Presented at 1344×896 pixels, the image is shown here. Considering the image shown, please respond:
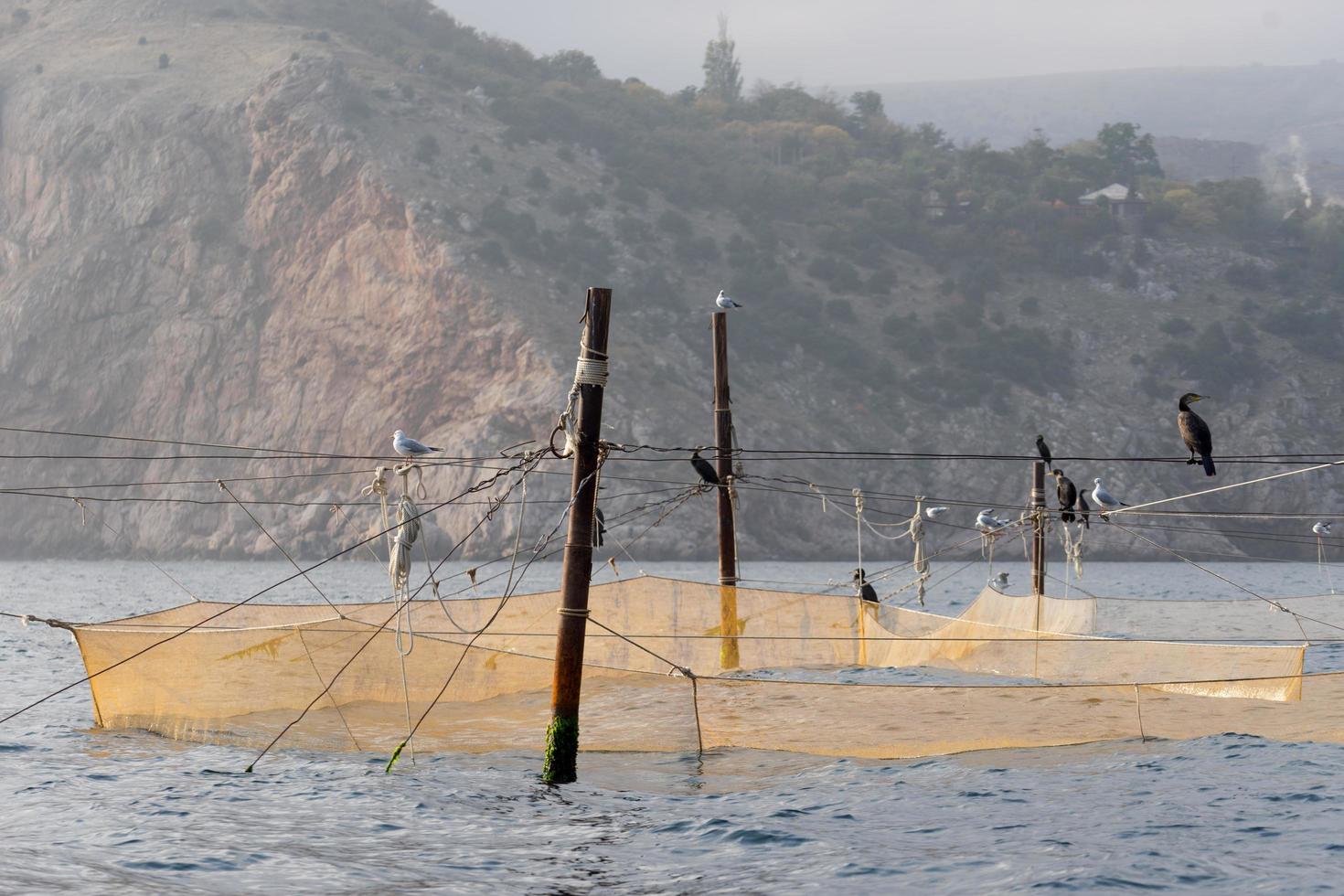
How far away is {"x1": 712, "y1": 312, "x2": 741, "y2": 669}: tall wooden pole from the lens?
73.5 ft

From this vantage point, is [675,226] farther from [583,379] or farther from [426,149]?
[583,379]

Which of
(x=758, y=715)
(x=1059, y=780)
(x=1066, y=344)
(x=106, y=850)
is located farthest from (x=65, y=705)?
(x=1066, y=344)

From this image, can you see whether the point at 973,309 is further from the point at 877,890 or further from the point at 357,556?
the point at 877,890

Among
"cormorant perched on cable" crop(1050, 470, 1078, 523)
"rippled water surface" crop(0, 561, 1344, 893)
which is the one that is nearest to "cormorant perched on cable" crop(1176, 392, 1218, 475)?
"rippled water surface" crop(0, 561, 1344, 893)

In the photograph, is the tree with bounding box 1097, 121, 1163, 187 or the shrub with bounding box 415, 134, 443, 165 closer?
the shrub with bounding box 415, 134, 443, 165

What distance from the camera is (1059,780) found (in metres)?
14.4

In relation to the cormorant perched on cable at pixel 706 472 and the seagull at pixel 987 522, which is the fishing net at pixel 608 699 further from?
the seagull at pixel 987 522

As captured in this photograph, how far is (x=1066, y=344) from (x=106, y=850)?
274 ft

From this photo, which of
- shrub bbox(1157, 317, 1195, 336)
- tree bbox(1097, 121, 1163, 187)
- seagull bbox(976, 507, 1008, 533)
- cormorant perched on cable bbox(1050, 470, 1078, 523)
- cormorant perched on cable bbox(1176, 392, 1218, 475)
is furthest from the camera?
tree bbox(1097, 121, 1163, 187)

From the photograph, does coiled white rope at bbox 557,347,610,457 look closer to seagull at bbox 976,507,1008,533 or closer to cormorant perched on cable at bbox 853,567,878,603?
cormorant perched on cable at bbox 853,567,878,603

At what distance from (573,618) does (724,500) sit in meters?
10.3

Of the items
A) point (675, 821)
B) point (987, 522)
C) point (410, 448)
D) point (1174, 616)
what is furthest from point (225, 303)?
point (675, 821)

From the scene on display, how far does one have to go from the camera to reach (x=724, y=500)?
24078 millimetres

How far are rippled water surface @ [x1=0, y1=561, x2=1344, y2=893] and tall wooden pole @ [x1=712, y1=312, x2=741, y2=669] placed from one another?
21.8 ft
